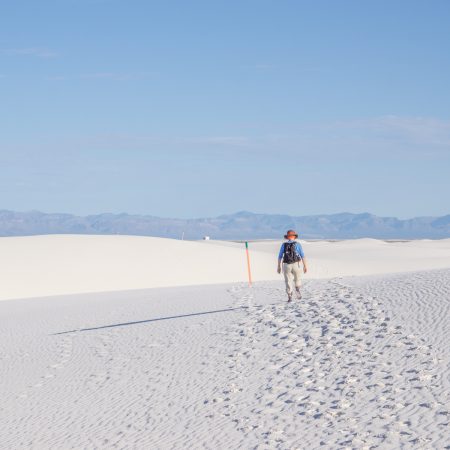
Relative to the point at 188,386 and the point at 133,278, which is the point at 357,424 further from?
the point at 133,278

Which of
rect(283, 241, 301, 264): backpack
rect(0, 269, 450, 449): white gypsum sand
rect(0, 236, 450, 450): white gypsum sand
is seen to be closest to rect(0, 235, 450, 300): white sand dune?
rect(0, 236, 450, 450): white gypsum sand

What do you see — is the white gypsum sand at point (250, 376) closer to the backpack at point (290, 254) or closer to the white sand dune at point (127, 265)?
the backpack at point (290, 254)

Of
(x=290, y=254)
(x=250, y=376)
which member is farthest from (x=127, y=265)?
(x=250, y=376)

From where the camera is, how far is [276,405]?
36.4 ft

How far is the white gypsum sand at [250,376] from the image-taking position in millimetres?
10141

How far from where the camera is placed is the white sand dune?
1564 inches

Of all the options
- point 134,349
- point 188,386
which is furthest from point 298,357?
point 134,349

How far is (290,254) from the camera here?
17.5 meters

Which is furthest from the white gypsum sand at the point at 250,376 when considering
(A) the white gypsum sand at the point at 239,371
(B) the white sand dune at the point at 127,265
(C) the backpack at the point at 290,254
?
(B) the white sand dune at the point at 127,265

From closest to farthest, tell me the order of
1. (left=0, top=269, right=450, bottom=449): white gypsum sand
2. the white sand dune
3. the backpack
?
(left=0, top=269, right=450, bottom=449): white gypsum sand < the backpack < the white sand dune

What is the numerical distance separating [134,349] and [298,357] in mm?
4153

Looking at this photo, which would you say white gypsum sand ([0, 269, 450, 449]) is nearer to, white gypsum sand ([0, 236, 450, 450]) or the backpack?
white gypsum sand ([0, 236, 450, 450])

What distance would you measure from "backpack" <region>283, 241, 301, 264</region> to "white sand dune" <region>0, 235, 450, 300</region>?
21.7 metres

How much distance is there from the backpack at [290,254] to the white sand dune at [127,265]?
71.3ft
